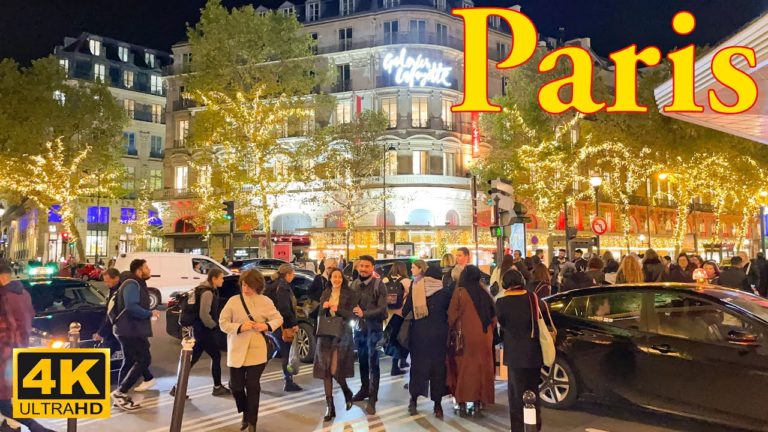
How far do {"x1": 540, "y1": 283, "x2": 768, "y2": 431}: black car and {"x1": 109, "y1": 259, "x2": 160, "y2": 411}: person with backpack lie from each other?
16.4 feet

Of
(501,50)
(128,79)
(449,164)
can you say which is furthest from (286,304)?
(128,79)

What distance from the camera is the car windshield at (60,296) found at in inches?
402

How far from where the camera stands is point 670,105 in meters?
12.9

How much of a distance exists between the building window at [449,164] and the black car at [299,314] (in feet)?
99.4

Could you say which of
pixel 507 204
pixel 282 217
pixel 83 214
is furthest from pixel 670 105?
pixel 83 214

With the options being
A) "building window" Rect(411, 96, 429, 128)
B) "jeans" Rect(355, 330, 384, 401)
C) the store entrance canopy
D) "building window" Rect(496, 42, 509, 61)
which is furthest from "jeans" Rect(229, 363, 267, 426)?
"building window" Rect(496, 42, 509, 61)

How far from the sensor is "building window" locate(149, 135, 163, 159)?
202ft

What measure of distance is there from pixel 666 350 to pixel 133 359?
632cm

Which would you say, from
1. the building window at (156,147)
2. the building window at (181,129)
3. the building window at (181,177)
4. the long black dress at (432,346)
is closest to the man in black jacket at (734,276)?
the long black dress at (432,346)

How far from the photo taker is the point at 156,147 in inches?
2445

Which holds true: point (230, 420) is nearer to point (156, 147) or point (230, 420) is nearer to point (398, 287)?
point (398, 287)

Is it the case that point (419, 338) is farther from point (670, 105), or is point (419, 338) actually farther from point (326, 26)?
point (326, 26)

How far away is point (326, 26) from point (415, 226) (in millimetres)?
16621

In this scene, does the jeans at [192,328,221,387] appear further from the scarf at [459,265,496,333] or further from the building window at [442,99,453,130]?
the building window at [442,99,453,130]
